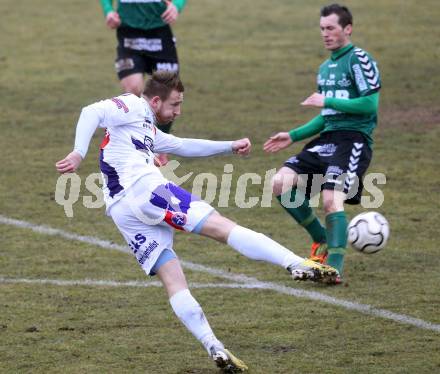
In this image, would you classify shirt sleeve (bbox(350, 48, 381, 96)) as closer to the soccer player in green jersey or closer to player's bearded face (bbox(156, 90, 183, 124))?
player's bearded face (bbox(156, 90, 183, 124))

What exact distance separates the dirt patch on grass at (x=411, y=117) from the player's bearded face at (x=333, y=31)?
5069mm

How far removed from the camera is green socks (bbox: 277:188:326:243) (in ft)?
29.8

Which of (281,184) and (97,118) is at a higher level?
(97,118)

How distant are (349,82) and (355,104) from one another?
0.94 feet

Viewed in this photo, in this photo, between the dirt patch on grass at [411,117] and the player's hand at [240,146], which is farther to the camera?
the dirt patch on grass at [411,117]

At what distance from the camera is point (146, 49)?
12961mm

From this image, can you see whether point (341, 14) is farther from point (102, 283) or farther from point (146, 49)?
point (146, 49)

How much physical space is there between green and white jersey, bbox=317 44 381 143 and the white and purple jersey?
2308 millimetres

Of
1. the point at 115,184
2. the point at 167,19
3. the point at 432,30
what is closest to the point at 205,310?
the point at 115,184

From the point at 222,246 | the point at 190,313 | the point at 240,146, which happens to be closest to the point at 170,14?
the point at 222,246

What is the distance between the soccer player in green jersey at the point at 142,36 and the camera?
12836mm

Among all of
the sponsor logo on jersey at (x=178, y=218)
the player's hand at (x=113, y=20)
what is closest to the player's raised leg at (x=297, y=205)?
the sponsor logo on jersey at (x=178, y=218)

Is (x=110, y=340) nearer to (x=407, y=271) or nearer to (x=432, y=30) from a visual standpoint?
(x=407, y=271)

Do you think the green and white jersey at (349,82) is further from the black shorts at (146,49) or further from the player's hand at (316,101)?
the black shorts at (146,49)
